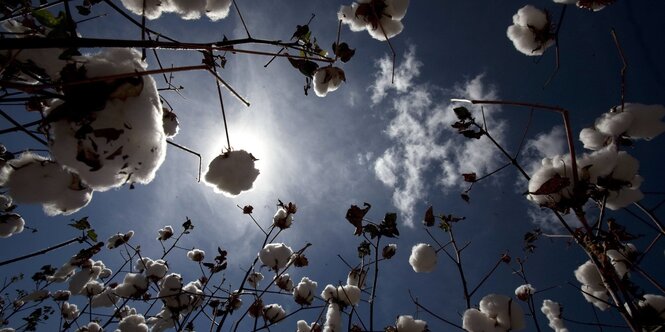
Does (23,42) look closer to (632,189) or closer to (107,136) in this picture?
(107,136)

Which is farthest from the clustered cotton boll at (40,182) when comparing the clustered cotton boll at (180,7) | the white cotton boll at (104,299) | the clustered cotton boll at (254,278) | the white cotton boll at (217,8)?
the white cotton boll at (104,299)

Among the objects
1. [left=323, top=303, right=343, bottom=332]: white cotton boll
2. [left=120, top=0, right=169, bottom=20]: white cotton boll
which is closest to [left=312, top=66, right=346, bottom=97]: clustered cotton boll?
[left=120, top=0, right=169, bottom=20]: white cotton boll

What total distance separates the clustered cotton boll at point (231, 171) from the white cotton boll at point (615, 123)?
1.74 meters

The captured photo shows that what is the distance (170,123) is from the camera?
2141mm

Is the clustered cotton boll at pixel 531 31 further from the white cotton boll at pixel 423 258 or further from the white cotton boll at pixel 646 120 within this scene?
the white cotton boll at pixel 423 258

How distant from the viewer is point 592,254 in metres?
1.18

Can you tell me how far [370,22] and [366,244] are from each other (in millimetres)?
2022

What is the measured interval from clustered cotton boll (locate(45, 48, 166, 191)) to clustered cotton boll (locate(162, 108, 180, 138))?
4.64 feet

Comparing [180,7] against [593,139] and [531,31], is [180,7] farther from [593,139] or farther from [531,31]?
[593,139]

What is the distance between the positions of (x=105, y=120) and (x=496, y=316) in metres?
2.05

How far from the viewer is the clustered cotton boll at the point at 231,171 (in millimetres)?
1415

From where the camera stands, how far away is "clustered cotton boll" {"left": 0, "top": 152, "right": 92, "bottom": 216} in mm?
1030

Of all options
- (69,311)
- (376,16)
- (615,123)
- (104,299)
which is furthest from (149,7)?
(69,311)

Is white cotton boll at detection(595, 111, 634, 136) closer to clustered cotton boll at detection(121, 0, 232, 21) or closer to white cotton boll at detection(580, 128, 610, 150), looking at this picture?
white cotton boll at detection(580, 128, 610, 150)
